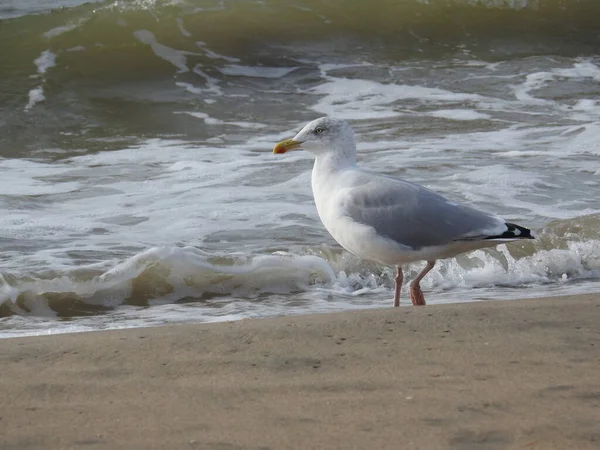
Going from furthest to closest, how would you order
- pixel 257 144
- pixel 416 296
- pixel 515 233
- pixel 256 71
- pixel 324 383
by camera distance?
pixel 256 71 → pixel 257 144 → pixel 416 296 → pixel 515 233 → pixel 324 383

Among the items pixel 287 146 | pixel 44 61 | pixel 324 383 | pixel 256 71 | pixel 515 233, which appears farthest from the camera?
pixel 256 71

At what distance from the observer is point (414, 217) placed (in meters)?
4.65

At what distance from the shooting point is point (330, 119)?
520cm

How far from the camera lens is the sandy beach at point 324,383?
8.71 ft

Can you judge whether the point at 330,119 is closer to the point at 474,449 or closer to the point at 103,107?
the point at 474,449

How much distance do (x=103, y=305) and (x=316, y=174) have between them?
1.29 m

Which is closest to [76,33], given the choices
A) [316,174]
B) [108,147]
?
[108,147]

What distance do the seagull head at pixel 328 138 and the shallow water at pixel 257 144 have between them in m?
0.77

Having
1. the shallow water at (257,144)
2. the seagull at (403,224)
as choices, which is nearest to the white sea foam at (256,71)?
the shallow water at (257,144)

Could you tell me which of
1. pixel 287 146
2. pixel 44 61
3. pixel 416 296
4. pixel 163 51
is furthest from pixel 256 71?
pixel 416 296

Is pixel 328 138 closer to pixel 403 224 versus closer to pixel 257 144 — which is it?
pixel 403 224

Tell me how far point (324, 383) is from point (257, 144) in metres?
6.37

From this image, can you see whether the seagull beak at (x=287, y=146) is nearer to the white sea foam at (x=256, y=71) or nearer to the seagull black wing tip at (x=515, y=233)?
the seagull black wing tip at (x=515, y=233)

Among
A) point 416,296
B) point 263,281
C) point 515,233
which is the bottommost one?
point 263,281
